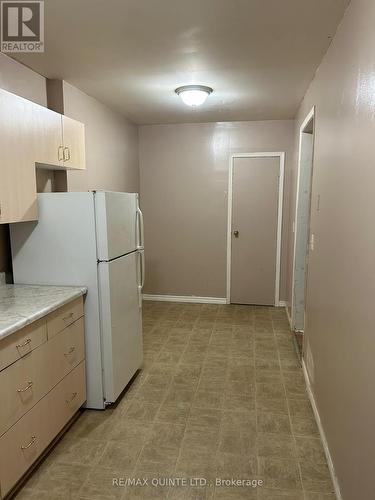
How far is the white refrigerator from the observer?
92.7 inches

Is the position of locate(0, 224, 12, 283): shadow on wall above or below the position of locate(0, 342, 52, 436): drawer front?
above

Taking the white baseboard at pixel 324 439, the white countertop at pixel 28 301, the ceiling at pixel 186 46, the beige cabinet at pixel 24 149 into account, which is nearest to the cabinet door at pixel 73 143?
the beige cabinet at pixel 24 149

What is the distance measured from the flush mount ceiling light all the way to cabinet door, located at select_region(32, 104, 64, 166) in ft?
4.02

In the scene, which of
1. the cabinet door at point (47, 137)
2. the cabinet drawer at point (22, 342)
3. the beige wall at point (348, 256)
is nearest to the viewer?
the beige wall at point (348, 256)

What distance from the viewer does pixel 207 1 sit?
179 cm

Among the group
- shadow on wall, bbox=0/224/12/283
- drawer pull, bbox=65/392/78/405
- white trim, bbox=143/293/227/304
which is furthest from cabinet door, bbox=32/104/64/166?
white trim, bbox=143/293/227/304

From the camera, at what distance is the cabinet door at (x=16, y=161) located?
2.02 m

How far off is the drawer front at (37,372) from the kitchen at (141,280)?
1 cm

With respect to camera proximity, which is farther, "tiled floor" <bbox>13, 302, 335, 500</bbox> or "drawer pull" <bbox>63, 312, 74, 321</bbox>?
"drawer pull" <bbox>63, 312, 74, 321</bbox>

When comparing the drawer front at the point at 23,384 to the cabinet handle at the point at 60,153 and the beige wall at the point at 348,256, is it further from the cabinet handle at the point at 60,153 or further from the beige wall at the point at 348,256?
the beige wall at the point at 348,256

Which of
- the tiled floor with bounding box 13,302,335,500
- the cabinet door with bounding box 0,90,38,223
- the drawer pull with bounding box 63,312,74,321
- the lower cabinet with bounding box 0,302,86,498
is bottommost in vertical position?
the tiled floor with bounding box 13,302,335,500

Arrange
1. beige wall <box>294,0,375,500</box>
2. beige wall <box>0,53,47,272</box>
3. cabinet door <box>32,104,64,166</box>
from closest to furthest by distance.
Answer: beige wall <box>294,0,375,500</box>
cabinet door <box>32,104,64,166</box>
beige wall <box>0,53,47,272</box>

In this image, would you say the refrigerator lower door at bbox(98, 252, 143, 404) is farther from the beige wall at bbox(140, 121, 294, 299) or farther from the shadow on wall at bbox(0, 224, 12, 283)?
the beige wall at bbox(140, 121, 294, 299)

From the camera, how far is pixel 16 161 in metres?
2.13
